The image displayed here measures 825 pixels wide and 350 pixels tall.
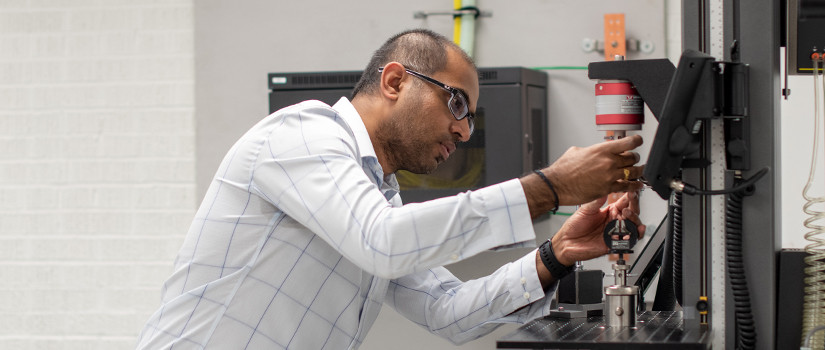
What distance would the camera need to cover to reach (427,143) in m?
1.71

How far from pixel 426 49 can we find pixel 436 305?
0.56 meters

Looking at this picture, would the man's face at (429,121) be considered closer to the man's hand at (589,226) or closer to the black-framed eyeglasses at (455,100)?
the black-framed eyeglasses at (455,100)

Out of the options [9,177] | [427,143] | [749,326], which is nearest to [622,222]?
[749,326]

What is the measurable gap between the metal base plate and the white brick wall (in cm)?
209

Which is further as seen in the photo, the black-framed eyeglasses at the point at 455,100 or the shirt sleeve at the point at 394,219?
the black-framed eyeglasses at the point at 455,100

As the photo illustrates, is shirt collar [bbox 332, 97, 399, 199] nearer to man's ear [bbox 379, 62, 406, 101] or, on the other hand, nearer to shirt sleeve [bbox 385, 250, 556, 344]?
man's ear [bbox 379, 62, 406, 101]

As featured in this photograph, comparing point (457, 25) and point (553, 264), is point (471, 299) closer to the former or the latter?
point (553, 264)

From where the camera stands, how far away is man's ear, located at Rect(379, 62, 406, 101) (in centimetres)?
171

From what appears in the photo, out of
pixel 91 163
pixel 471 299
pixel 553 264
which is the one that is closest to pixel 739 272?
pixel 553 264

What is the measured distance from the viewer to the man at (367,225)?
4.34 ft

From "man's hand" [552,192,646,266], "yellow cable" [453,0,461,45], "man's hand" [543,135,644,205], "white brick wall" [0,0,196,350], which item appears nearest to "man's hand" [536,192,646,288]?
"man's hand" [552,192,646,266]

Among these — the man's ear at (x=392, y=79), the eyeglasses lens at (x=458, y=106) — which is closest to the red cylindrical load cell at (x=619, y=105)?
the eyeglasses lens at (x=458, y=106)

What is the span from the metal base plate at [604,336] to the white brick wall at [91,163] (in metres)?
2.09

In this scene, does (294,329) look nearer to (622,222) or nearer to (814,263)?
(622,222)
